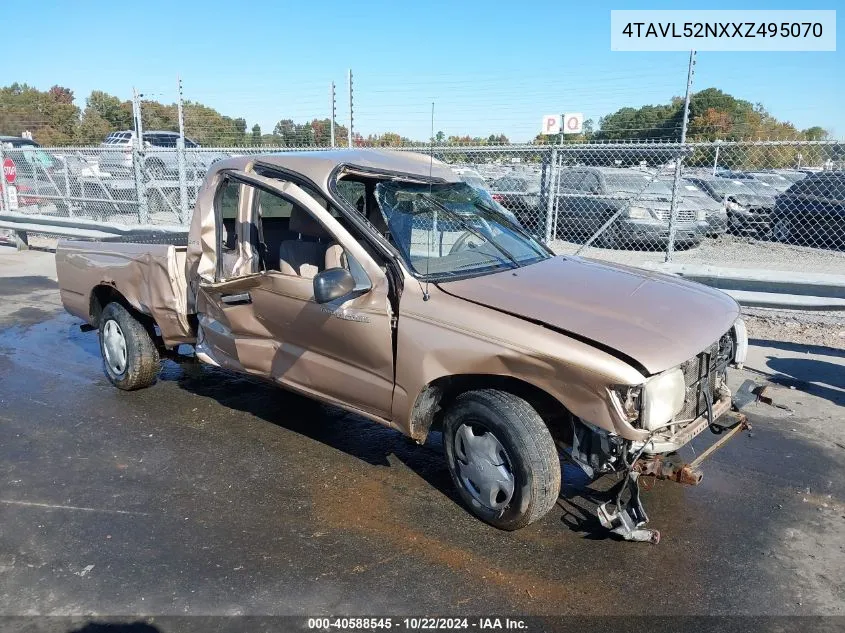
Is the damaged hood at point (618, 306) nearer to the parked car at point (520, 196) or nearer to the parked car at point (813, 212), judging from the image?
the parked car at point (520, 196)

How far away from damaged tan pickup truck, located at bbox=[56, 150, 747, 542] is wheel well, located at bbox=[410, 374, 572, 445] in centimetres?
1

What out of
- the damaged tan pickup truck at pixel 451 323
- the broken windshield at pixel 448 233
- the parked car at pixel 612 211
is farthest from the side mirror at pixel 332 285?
the parked car at pixel 612 211

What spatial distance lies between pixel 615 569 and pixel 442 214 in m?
2.25

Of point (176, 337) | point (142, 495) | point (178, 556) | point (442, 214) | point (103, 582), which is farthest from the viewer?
point (176, 337)

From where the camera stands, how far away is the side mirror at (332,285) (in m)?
3.45

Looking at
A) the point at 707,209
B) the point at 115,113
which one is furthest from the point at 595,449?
the point at 115,113

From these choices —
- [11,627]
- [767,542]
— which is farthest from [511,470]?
[11,627]

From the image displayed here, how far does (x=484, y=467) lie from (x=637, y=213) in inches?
324

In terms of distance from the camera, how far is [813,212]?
44.3 ft

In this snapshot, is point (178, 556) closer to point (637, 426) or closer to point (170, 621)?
point (170, 621)

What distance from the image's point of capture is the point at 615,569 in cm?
321

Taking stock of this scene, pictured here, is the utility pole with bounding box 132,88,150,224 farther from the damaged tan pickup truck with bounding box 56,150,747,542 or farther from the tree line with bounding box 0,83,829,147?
the damaged tan pickup truck with bounding box 56,150,747,542

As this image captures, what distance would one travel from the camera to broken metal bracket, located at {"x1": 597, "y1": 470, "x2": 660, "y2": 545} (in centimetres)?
317

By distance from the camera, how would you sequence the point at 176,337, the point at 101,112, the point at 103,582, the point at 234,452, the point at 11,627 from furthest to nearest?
the point at 101,112 → the point at 176,337 → the point at 234,452 → the point at 103,582 → the point at 11,627
